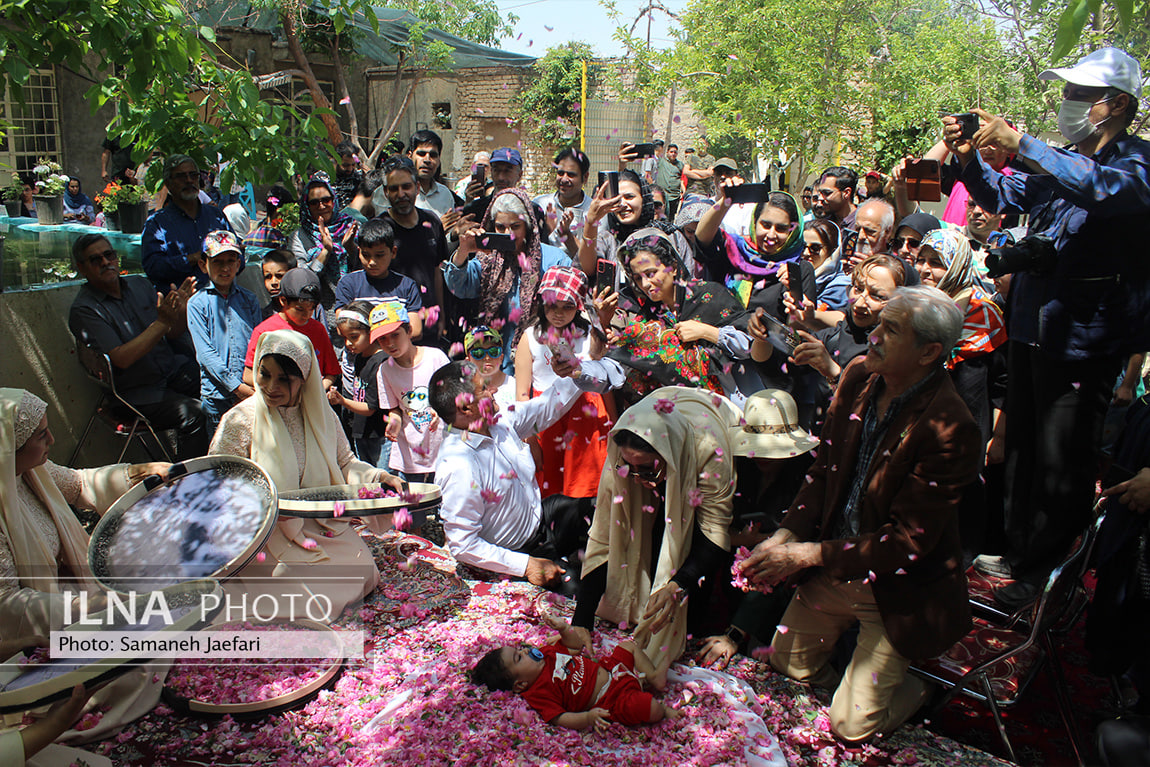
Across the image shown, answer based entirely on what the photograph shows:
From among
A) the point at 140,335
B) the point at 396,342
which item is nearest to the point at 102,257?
the point at 140,335

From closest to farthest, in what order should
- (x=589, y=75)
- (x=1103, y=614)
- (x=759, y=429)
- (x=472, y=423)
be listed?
(x=1103, y=614) → (x=759, y=429) → (x=472, y=423) → (x=589, y=75)

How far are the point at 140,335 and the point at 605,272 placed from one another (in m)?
2.95

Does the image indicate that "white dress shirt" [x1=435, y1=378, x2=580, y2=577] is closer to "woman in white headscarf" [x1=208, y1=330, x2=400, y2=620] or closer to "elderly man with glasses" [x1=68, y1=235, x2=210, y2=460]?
"woman in white headscarf" [x1=208, y1=330, x2=400, y2=620]

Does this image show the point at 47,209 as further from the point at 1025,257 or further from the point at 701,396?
the point at 1025,257

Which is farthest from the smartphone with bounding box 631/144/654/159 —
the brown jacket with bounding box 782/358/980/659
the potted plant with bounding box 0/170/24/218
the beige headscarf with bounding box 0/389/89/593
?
the potted plant with bounding box 0/170/24/218

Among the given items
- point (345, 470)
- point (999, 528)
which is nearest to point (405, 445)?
point (345, 470)

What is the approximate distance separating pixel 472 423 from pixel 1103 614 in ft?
9.31

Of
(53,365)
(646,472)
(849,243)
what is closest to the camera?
(646,472)

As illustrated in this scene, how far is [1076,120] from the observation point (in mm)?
3311

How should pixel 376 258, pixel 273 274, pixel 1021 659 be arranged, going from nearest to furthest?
pixel 1021 659
pixel 376 258
pixel 273 274

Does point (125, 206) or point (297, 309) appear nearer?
point (297, 309)

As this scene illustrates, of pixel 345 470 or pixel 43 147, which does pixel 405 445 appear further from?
pixel 43 147

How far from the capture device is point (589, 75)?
18.0 metres

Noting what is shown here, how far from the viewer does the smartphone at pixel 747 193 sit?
4.83 metres
